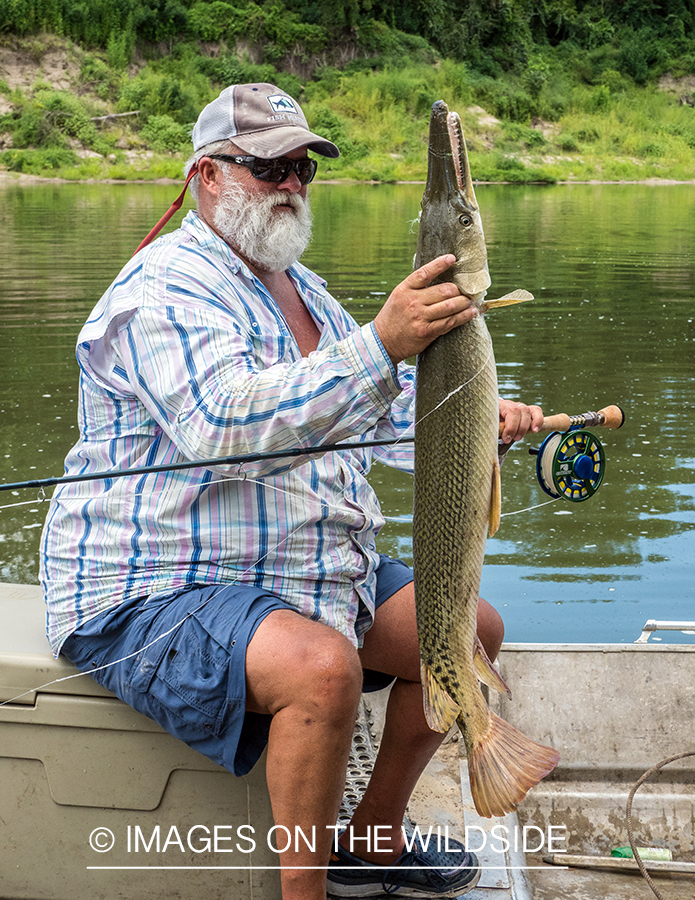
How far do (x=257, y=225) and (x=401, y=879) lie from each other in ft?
5.28

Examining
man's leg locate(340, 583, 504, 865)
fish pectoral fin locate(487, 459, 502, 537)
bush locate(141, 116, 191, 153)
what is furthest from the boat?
bush locate(141, 116, 191, 153)

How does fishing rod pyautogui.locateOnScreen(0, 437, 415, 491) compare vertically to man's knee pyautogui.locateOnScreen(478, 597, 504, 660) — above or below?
above

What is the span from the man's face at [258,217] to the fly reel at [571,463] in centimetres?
88

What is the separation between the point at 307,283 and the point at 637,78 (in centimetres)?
7669

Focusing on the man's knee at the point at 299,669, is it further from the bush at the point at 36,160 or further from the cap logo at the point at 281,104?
the bush at the point at 36,160

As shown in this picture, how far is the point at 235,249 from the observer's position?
7.92 feet

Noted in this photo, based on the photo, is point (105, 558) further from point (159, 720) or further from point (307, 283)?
point (307, 283)

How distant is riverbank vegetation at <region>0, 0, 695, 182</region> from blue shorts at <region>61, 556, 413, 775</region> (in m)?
39.9

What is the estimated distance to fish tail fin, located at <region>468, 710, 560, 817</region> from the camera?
1974 mm

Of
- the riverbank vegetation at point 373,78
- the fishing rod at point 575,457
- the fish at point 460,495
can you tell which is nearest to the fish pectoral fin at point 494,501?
the fish at point 460,495

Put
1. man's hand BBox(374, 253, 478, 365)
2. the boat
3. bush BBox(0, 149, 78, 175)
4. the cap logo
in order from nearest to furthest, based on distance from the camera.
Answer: man's hand BBox(374, 253, 478, 365) → the boat → the cap logo → bush BBox(0, 149, 78, 175)

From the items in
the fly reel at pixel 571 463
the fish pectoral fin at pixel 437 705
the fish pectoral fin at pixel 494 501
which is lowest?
the fish pectoral fin at pixel 437 705

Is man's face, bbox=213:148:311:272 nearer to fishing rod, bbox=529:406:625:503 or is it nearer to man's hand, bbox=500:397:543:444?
man's hand, bbox=500:397:543:444

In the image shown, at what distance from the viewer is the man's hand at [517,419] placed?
2.40 m
